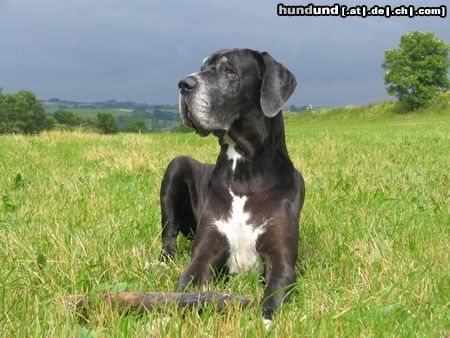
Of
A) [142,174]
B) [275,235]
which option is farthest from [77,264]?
[142,174]

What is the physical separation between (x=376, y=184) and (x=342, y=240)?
10.4 feet

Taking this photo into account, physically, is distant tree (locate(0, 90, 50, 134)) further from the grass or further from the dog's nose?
the dog's nose

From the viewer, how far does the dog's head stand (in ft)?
12.3

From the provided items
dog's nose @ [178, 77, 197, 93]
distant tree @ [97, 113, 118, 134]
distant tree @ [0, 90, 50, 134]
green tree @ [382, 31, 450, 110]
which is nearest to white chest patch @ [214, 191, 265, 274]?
dog's nose @ [178, 77, 197, 93]

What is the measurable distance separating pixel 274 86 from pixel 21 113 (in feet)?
281

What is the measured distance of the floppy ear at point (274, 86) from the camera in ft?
12.5

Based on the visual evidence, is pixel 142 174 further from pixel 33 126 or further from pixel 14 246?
pixel 33 126

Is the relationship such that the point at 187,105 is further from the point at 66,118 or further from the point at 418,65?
the point at 66,118

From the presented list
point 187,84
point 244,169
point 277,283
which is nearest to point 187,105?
point 187,84

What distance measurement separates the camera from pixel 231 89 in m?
3.87

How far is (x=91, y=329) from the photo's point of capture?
2.69 meters

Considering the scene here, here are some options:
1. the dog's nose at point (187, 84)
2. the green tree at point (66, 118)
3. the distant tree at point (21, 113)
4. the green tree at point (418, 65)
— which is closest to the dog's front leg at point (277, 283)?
the dog's nose at point (187, 84)

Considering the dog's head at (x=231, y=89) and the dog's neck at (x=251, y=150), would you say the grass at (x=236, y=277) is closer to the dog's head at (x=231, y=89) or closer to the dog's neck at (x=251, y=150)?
the dog's neck at (x=251, y=150)

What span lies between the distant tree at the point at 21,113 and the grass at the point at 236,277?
77414 mm
